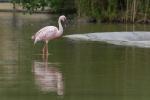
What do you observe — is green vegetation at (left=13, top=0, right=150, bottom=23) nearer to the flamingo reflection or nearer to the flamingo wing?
the flamingo wing

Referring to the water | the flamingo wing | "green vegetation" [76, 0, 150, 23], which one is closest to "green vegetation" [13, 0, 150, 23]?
"green vegetation" [76, 0, 150, 23]

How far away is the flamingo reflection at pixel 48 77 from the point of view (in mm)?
10689

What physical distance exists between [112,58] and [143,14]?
70.5 feet

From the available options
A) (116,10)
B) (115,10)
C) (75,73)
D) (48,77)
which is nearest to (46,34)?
(75,73)

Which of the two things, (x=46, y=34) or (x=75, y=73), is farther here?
(x=46, y=34)

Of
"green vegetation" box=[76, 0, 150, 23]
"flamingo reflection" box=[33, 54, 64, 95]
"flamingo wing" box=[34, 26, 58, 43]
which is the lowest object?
"flamingo reflection" box=[33, 54, 64, 95]

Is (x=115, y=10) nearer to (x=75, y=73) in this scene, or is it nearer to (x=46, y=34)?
(x=46, y=34)

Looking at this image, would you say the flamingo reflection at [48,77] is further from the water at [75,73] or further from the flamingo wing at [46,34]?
the flamingo wing at [46,34]

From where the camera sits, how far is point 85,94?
10102 mm

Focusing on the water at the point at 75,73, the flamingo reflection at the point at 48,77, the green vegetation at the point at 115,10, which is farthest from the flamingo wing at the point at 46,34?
the green vegetation at the point at 115,10

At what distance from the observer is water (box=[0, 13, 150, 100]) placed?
10.1 metres

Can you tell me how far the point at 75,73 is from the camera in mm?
12672

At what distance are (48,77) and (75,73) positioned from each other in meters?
0.78

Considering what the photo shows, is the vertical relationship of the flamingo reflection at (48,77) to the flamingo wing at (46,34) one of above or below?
below
